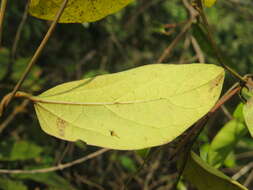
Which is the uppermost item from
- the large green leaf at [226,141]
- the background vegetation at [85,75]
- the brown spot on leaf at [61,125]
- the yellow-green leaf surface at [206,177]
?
the brown spot on leaf at [61,125]

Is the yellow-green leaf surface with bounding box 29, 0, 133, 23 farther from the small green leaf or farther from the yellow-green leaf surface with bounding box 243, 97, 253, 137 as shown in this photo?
the small green leaf

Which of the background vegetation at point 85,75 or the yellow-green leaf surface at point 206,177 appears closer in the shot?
the yellow-green leaf surface at point 206,177

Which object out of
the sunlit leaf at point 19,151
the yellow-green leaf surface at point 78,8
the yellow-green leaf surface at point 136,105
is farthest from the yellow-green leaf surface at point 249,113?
the sunlit leaf at point 19,151

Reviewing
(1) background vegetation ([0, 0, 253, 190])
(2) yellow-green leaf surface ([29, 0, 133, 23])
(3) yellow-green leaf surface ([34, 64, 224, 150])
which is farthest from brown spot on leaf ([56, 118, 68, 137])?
(1) background vegetation ([0, 0, 253, 190])

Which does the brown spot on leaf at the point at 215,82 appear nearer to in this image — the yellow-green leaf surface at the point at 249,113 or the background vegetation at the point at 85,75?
A: the yellow-green leaf surface at the point at 249,113

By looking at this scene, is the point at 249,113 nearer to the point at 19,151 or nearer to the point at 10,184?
the point at 10,184

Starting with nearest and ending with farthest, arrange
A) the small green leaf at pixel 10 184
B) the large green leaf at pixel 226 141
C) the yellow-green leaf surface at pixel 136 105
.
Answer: the yellow-green leaf surface at pixel 136 105
the large green leaf at pixel 226 141
the small green leaf at pixel 10 184

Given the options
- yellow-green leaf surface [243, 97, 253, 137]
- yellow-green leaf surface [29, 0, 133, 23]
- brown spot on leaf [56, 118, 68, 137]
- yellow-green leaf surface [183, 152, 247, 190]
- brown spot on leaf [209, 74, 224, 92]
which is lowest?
yellow-green leaf surface [183, 152, 247, 190]
